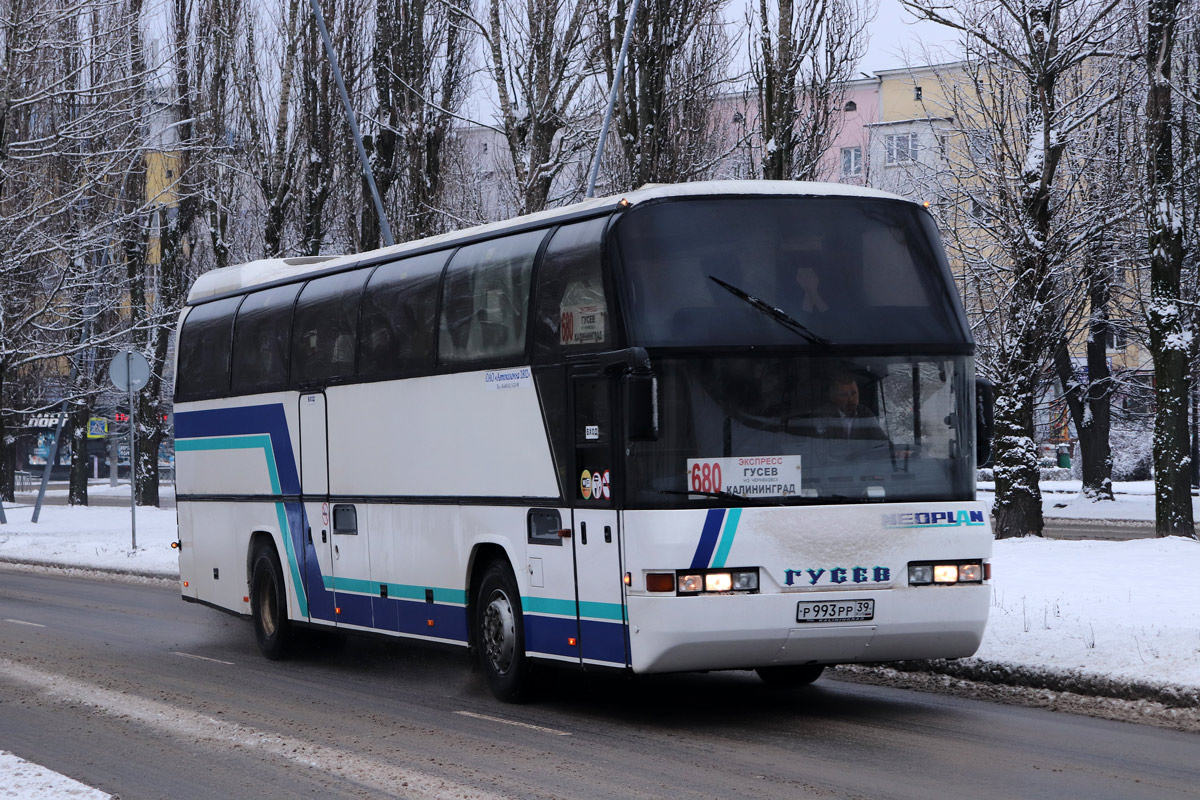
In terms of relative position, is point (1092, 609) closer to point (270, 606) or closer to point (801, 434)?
point (801, 434)

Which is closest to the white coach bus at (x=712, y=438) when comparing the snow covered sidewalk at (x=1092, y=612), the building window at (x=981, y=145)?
the snow covered sidewalk at (x=1092, y=612)

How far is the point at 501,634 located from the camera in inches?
478

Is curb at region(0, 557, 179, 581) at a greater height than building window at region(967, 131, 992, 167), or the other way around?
building window at region(967, 131, 992, 167)

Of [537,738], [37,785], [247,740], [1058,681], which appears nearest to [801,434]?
[537,738]

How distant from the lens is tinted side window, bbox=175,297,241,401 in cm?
1711

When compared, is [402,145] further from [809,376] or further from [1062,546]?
[809,376]

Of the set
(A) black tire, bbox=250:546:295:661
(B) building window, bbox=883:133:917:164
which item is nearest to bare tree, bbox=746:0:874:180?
(B) building window, bbox=883:133:917:164

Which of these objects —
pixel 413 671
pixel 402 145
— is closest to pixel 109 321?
pixel 402 145

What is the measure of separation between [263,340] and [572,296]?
562cm

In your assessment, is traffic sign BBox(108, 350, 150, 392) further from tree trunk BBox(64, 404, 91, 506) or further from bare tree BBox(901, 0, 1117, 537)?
tree trunk BBox(64, 404, 91, 506)

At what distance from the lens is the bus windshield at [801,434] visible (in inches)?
415

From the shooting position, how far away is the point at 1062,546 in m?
22.0

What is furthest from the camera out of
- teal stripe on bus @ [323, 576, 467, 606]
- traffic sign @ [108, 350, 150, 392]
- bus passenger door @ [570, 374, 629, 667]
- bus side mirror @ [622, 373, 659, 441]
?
traffic sign @ [108, 350, 150, 392]

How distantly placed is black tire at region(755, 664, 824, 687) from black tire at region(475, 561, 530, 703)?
1.71 metres
